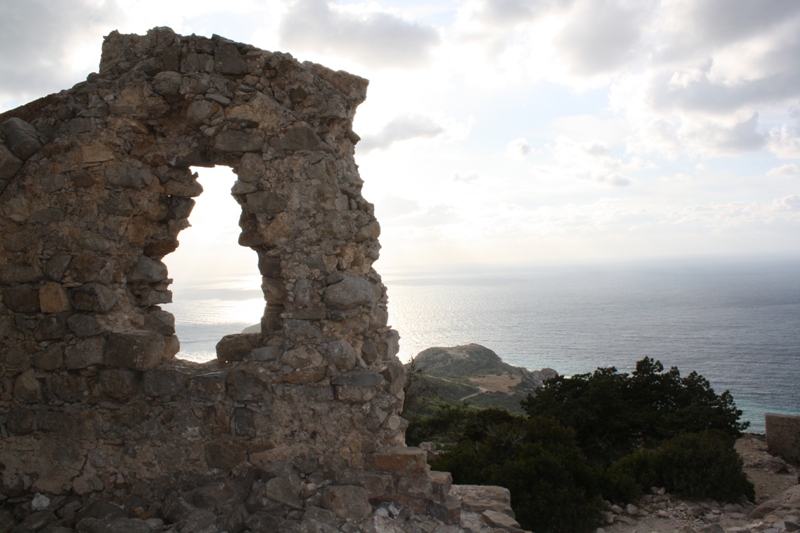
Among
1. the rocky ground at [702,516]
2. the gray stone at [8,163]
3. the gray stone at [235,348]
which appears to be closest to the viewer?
the gray stone at [8,163]

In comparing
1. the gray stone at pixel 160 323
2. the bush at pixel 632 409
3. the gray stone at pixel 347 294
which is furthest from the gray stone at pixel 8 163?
the bush at pixel 632 409

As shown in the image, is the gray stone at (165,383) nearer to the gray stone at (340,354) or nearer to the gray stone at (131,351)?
the gray stone at (131,351)

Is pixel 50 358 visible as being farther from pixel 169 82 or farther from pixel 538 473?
pixel 538 473

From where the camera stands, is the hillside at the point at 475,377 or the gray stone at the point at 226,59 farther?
the hillside at the point at 475,377

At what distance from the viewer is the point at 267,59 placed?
148 inches

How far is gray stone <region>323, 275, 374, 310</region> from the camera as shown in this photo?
362cm

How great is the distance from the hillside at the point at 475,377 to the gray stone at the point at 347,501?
17.4 meters

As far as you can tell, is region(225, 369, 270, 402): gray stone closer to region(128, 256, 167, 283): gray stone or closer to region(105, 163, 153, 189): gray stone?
region(128, 256, 167, 283): gray stone

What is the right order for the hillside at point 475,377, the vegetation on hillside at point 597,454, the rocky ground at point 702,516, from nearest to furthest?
the rocky ground at point 702,516, the vegetation on hillside at point 597,454, the hillside at point 475,377

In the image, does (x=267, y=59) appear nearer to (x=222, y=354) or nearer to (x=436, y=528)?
(x=222, y=354)

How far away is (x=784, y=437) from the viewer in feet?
31.2

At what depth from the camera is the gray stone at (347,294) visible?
362cm

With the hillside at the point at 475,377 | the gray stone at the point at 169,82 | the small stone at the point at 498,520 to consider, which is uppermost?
the gray stone at the point at 169,82

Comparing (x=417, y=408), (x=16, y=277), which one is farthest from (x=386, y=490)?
(x=417, y=408)
